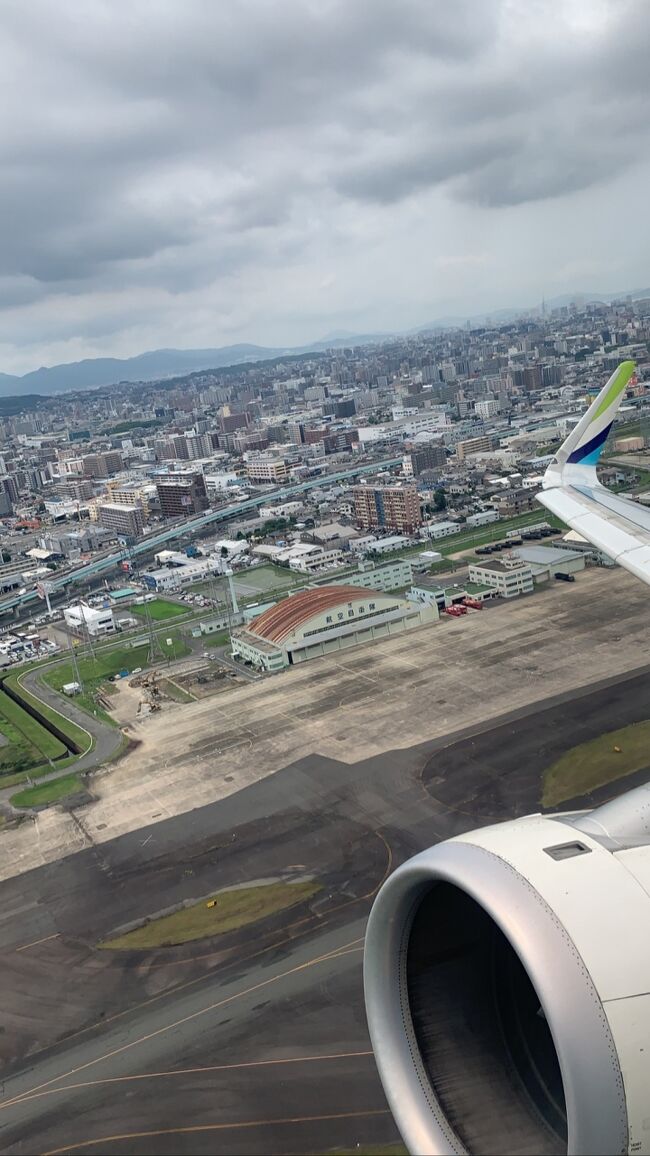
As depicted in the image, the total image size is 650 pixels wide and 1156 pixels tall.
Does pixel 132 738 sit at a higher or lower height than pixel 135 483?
lower

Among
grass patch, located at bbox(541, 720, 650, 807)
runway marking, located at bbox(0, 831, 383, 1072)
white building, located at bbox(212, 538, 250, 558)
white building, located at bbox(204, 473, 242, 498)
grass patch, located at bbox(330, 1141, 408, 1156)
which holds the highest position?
white building, located at bbox(204, 473, 242, 498)

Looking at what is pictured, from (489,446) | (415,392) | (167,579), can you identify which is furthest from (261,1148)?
(415,392)

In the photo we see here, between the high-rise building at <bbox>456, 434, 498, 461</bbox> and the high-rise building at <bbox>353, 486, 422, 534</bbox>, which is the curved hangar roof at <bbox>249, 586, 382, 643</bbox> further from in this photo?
the high-rise building at <bbox>456, 434, 498, 461</bbox>

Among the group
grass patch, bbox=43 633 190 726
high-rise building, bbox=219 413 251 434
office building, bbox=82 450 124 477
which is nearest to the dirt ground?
grass patch, bbox=43 633 190 726

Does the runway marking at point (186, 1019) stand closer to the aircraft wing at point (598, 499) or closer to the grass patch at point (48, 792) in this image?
the aircraft wing at point (598, 499)

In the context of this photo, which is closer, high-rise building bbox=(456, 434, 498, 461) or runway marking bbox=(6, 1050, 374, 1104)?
runway marking bbox=(6, 1050, 374, 1104)

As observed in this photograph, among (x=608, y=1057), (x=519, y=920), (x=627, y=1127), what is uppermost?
(x=519, y=920)

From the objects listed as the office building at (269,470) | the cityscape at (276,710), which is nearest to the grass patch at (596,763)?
the cityscape at (276,710)

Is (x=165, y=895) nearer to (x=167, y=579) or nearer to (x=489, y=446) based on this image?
(x=167, y=579)
